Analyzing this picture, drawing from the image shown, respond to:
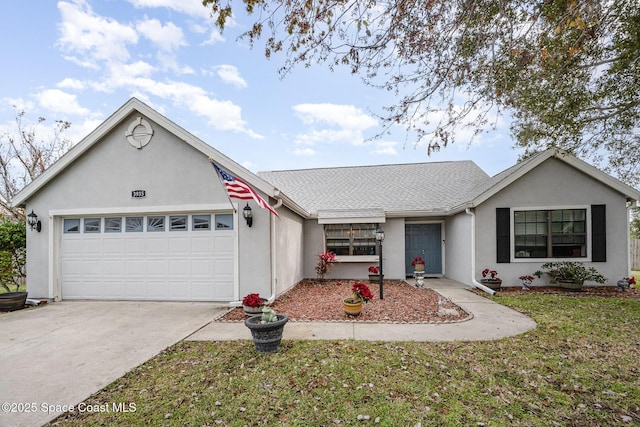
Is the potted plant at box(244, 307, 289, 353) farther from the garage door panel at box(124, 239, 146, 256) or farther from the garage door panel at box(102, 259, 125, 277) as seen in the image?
the garage door panel at box(102, 259, 125, 277)

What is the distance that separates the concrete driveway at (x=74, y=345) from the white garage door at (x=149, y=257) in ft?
1.28

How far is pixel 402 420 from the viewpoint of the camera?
9.29 ft

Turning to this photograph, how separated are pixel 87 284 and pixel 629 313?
13.3m

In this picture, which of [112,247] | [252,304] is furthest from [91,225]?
[252,304]

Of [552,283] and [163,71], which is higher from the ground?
[163,71]

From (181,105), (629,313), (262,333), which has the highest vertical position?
(181,105)

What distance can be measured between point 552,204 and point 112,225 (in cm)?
1304

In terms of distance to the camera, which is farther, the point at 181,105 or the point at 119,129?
the point at 181,105

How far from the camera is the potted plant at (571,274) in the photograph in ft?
27.8

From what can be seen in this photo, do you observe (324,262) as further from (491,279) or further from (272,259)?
(491,279)

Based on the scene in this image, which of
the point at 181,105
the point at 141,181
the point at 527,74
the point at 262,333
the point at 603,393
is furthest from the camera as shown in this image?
the point at 181,105

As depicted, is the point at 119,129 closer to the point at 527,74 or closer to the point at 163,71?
the point at 163,71

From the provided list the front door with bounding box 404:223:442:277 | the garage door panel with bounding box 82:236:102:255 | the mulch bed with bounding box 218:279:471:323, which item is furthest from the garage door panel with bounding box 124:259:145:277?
the front door with bounding box 404:223:442:277

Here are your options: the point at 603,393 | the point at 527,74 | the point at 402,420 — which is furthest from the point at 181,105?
the point at 603,393
